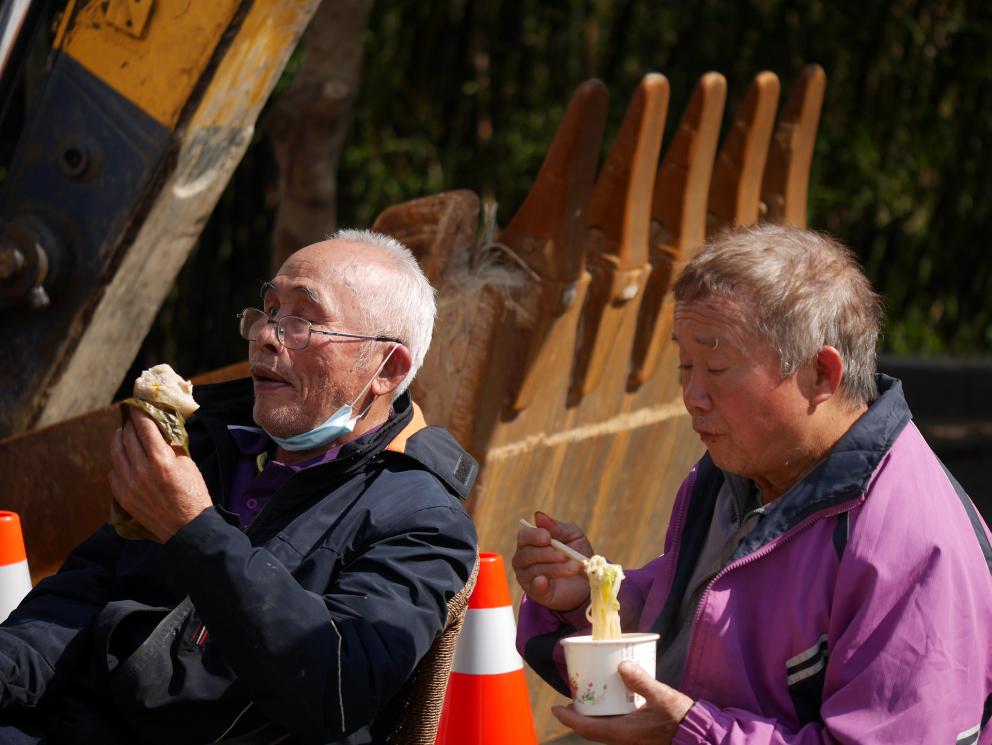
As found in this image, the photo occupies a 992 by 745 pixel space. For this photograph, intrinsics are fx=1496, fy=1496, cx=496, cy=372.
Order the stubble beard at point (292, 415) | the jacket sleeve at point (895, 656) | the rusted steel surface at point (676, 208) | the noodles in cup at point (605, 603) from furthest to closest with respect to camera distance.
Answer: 1. the rusted steel surface at point (676, 208)
2. the stubble beard at point (292, 415)
3. the noodles in cup at point (605, 603)
4. the jacket sleeve at point (895, 656)

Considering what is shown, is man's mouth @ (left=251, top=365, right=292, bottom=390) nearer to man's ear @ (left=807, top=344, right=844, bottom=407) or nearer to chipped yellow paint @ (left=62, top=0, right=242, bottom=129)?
man's ear @ (left=807, top=344, right=844, bottom=407)

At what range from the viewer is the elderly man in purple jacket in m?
2.12

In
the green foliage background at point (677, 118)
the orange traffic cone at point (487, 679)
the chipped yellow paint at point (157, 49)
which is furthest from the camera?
the green foliage background at point (677, 118)

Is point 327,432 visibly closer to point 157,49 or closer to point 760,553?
point 760,553

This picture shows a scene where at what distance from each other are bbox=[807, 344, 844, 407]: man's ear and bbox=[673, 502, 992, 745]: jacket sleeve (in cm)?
22

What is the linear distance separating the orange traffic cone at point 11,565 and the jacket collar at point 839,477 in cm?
168

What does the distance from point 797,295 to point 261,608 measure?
0.93m

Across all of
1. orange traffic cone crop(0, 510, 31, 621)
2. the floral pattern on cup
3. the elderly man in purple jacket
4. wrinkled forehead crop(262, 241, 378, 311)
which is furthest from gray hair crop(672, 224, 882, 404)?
orange traffic cone crop(0, 510, 31, 621)

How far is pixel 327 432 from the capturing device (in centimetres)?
267

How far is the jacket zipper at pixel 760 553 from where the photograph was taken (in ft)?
7.29

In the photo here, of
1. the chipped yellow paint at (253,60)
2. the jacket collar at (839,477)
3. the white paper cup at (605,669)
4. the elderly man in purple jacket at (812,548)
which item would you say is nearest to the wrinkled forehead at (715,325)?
the elderly man in purple jacket at (812,548)

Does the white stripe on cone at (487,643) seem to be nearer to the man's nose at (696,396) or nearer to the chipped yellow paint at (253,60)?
the man's nose at (696,396)

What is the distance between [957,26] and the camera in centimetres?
863

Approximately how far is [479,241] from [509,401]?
0.42 metres
